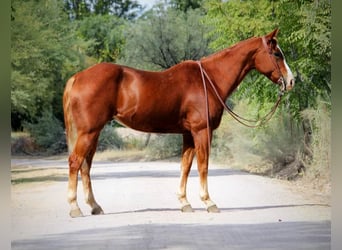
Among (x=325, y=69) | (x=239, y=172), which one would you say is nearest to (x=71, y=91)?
(x=239, y=172)

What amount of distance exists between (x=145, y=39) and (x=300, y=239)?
171 centimetres

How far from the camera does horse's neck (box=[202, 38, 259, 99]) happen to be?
5715mm

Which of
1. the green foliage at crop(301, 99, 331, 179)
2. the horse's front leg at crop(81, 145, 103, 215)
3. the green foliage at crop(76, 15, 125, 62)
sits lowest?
the horse's front leg at crop(81, 145, 103, 215)

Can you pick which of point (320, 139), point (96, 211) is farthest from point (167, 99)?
point (320, 139)

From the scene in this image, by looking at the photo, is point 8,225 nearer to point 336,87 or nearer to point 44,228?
point 44,228

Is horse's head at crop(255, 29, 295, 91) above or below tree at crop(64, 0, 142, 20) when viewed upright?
below

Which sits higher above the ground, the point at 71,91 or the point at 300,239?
the point at 71,91

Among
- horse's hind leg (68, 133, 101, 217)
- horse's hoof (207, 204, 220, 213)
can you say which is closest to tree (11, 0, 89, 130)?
horse's hind leg (68, 133, 101, 217)

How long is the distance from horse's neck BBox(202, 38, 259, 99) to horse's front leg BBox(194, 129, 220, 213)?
0.35m

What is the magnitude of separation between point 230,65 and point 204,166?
730 mm

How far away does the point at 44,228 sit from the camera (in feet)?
17.8

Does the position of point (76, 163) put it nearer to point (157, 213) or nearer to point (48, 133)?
point (48, 133)

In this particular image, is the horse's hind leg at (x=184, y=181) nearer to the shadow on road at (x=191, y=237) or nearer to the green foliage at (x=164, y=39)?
the shadow on road at (x=191, y=237)

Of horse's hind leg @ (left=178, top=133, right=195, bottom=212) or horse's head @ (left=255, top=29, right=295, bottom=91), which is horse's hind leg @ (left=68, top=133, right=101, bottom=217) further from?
horse's head @ (left=255, top=29, right=295, bottom=91)
